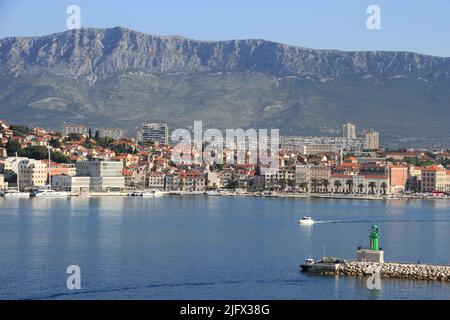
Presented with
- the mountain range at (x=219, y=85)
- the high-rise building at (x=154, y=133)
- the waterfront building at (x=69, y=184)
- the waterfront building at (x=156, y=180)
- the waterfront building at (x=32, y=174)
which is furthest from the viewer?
the mountain range at (x=219, y=85)

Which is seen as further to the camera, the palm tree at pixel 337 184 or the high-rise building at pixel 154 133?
the high-rise building at pixel 154 133

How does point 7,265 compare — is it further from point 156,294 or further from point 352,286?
point 352,286

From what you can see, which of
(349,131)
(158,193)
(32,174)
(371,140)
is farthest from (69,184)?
(349,131)

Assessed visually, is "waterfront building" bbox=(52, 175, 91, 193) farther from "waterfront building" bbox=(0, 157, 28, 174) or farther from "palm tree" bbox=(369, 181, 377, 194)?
"palm tree" bbox=(369, 181, 377, 194)

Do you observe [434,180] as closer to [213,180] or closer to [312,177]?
[312,177]

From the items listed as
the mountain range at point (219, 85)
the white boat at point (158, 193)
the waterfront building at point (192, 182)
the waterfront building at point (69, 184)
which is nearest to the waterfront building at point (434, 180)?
the waterfront building at point (192, 182)

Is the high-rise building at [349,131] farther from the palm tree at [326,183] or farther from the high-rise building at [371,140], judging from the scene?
the palm tree at [326,183]
